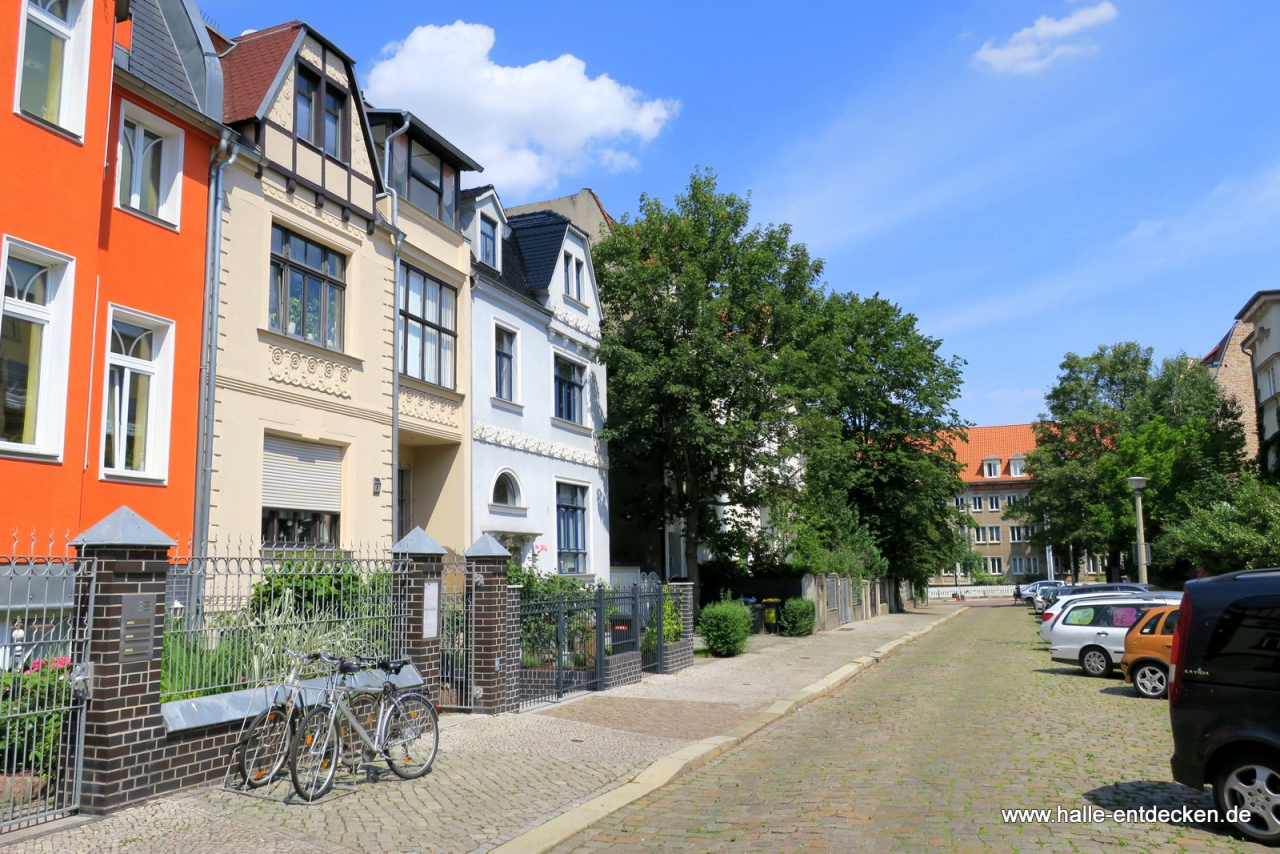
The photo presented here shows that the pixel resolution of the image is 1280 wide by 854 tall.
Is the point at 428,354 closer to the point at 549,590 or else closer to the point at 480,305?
the point at 480,305

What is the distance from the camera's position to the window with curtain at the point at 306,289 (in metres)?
15.8

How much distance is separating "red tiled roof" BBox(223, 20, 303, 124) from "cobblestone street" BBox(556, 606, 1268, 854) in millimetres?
12136

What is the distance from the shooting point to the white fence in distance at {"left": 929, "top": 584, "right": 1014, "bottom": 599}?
82688mm

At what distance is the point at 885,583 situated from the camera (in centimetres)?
4938

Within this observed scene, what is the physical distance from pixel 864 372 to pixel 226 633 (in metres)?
38.2

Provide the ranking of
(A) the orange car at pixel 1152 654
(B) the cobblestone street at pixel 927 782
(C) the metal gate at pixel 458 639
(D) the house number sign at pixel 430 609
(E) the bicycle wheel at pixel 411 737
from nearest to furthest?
(B) the cobblestone street at pixel 927 782, (E) the bicycle wheel at pixel 411 737, (D) the house number sign at pixel 430 609, (C) the metal gate at pixel 458 639, (A) the orange car at pixel 1152 654

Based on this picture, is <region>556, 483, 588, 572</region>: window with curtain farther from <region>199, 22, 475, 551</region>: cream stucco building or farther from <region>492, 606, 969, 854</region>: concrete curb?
A: <region>492, 606, 969, 854</region>: concrete curb

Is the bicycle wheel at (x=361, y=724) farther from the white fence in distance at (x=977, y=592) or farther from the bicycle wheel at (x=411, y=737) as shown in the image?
the white fence in distance at (x=977, y=592)

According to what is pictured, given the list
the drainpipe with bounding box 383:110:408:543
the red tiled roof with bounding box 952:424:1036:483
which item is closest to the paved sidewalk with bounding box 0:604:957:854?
the drainpipe with bounding box 383:110:408:543

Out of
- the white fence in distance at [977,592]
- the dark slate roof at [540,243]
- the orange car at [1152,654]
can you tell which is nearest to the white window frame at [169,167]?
the dark slate roof at [540,243]

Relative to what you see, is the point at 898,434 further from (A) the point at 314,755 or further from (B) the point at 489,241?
(A) the point at 314,755

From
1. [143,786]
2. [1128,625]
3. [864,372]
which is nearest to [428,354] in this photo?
[143,786]

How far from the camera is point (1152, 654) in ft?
50.2

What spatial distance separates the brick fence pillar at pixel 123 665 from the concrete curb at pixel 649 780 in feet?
9.80
